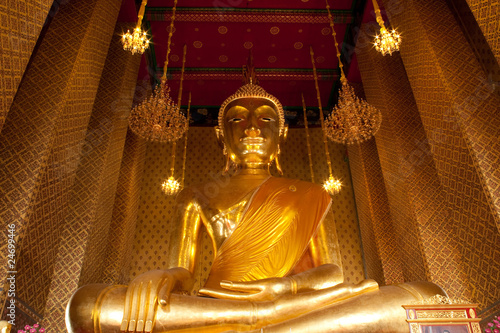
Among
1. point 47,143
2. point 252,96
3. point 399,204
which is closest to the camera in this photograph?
point 47,143

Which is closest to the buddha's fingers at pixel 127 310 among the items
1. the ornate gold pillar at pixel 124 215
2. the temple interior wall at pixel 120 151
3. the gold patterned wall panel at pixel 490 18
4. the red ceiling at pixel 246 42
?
the temple interior wall at pixel 120 151

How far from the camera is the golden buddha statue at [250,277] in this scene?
1669 millimetres

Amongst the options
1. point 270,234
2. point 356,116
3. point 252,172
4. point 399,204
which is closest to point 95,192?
point 252,172

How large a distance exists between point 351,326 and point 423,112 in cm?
272

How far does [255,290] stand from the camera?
1.92 metres

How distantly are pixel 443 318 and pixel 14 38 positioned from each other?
8.94 ft

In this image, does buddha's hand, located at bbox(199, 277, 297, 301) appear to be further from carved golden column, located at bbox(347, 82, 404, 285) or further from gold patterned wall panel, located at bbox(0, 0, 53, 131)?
carved golden column, located at bbox(347, 82, 404, 285)

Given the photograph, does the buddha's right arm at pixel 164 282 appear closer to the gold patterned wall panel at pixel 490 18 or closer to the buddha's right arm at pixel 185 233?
the buddha's right arm at pixel 185 233

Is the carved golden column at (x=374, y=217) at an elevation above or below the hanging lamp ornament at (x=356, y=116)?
below

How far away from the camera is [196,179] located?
22.2 ft

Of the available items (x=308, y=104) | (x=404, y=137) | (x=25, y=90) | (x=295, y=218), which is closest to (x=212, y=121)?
(x=308, y=104)

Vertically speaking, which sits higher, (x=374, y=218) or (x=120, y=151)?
(x=120, y=151)

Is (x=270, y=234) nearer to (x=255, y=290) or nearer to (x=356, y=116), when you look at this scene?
(x=255, y=290)

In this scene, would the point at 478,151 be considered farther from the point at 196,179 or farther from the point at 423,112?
the point at 196,179
